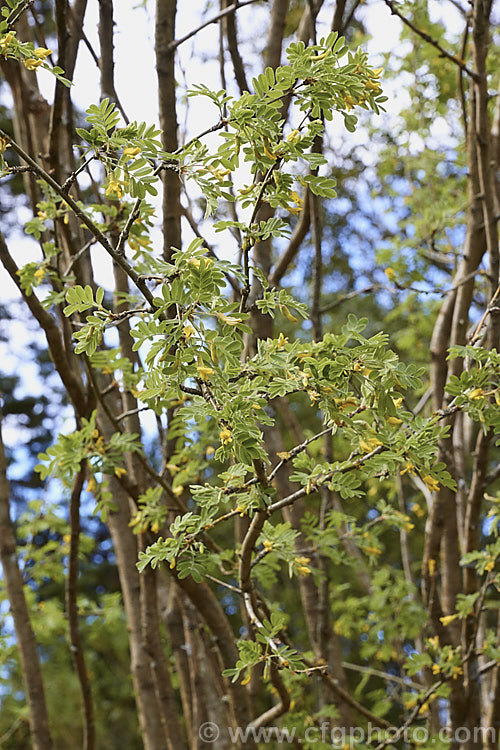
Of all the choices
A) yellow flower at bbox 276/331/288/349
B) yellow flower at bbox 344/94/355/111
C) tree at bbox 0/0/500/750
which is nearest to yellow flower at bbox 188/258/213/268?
tree at bbox 0/0/500/750

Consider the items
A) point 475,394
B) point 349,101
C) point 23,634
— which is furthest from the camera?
point 23,634

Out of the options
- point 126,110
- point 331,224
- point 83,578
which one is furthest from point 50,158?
point 83,578

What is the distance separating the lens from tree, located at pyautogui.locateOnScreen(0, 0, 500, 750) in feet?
3.81

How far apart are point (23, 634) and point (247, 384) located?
5.66 ft

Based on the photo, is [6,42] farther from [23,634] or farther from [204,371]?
[23,634]

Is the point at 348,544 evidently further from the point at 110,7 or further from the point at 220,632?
the point at 110,7

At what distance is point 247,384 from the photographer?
3.84ft

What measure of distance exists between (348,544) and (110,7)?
2101mm

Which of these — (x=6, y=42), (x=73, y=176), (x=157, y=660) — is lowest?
(x=157, y=660)

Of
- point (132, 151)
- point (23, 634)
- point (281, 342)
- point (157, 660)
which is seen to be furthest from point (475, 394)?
point (23, 634)

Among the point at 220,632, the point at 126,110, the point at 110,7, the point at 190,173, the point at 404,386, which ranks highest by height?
the point at 110,7

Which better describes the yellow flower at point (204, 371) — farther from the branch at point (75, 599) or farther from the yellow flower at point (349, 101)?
the branch at point (75, 599)

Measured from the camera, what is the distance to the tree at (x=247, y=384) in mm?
1161

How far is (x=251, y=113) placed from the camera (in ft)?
3.66
